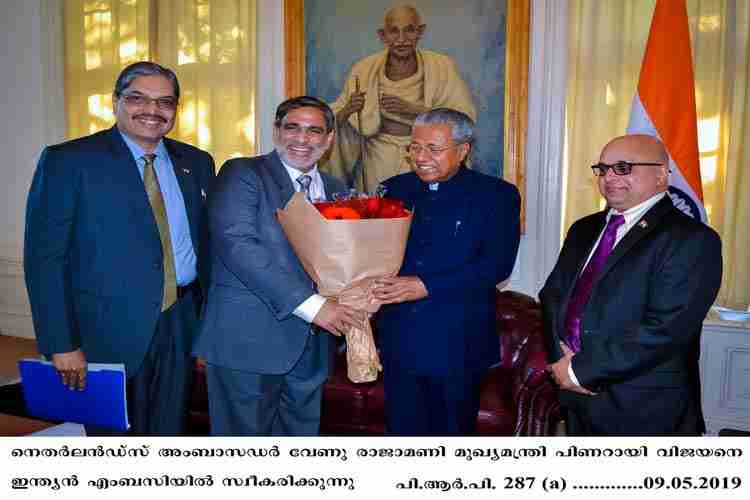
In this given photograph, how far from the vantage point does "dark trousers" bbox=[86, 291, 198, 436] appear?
2.14 m

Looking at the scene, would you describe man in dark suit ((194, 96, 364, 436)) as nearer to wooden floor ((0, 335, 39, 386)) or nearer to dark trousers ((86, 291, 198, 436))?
dark trousers ((86, 291, 198, 436))

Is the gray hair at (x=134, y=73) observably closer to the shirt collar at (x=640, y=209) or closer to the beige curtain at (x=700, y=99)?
the shirt collar at (x=640, y=209)

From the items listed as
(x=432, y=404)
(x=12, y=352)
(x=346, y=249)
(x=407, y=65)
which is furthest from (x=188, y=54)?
(x=432, y=404)

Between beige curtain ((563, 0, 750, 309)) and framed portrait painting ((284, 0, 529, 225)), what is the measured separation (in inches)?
13.0

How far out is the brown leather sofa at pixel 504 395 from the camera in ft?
9.59

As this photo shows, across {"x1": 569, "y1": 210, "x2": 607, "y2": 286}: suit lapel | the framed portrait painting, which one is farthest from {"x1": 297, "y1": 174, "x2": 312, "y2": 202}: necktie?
the framed portrait painting

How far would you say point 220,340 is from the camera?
6.63 ft

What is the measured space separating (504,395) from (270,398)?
1.43 meters

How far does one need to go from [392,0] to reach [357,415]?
2.56 meters

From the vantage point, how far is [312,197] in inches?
83.4

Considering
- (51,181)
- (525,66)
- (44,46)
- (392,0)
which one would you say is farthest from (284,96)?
(51,181)

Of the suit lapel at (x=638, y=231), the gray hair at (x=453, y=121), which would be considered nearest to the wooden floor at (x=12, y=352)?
the gray hair at (x=453, y=121)
